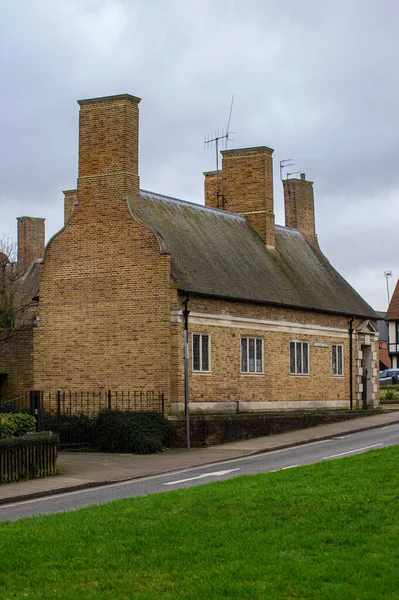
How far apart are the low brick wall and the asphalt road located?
7.99 feet

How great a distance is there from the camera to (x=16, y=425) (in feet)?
73.7

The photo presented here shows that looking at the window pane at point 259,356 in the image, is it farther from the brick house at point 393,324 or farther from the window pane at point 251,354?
the brick house at point 393,324

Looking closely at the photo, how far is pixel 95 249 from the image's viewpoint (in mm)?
29938

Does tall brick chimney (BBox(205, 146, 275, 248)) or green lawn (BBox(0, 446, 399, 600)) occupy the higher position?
tall brick chimney (BBox(205, 146, 275, 248))

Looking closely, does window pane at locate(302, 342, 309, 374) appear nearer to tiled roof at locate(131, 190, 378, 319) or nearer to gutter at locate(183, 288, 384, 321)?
gutter at locate(183, 288, 384, 321)

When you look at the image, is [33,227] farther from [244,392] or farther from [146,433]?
[146,433]

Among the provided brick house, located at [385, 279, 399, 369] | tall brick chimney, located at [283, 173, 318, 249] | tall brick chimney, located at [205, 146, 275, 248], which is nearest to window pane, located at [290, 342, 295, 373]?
tall brick chimney, located at [205, 146, 275, 248]

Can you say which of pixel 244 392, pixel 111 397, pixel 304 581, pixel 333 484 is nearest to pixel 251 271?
pixel 244 392

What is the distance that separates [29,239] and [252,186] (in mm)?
23123

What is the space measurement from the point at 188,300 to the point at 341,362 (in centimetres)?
1126

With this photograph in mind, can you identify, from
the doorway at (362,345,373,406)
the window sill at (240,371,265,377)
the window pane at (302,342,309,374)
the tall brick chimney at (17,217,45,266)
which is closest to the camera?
the window sill at (240,371,265,377)

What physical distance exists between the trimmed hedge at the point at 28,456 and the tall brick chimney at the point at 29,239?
36174 mm

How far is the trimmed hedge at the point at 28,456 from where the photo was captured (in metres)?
20.1

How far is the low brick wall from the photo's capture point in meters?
27.4
